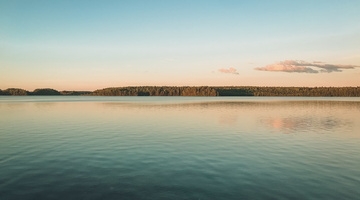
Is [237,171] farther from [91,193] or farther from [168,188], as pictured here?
[91,193]

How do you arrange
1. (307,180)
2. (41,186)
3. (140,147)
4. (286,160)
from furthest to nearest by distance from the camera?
(140,147) → (286,160) → (307,180) → (41,186)

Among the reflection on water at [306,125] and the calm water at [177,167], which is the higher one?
the calm water at [177,167]

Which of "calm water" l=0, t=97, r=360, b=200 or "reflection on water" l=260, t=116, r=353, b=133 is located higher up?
"calm water" l=0, t=97, r=360, b=200

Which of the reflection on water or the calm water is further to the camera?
the reflection on water

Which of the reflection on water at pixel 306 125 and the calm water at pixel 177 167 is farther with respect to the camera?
the reflection on water at pixel 306 125

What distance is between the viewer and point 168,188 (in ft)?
48.8

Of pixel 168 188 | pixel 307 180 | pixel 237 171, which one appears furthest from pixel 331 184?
pixel 168 188

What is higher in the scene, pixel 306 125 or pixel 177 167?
pixel 177 167

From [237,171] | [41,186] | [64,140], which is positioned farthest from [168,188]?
[64,140]

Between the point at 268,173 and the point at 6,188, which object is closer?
the point at 6,188

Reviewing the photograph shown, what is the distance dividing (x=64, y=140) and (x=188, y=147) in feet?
44.0

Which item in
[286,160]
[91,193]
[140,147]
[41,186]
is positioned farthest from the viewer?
[140,147]

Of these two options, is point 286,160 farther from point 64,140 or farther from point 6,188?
point 64,140

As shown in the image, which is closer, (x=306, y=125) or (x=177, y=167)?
(x=177, y=167)
